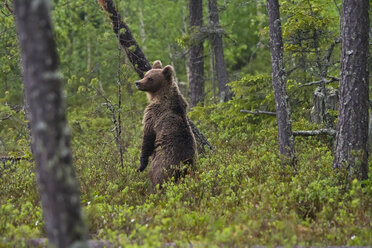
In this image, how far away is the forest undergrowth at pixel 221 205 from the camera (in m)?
5.21

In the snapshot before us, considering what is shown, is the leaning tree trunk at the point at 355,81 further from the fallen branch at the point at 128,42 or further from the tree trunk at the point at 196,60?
the tree trunk at the point at 196,60

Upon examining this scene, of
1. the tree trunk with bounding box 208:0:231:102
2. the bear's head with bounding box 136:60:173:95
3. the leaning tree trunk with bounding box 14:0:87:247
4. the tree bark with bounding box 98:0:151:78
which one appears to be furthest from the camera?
the tree trunk with bounding box 208:0:231:102

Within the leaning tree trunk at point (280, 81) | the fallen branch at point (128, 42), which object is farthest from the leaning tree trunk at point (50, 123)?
the fallen branch at point (128, 42)

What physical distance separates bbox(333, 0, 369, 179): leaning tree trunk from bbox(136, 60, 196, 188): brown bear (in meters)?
2.92

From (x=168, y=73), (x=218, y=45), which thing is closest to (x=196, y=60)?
(x=218, y=45)

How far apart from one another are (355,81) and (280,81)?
5.72ft

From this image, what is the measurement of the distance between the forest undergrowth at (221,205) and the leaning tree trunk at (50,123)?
1.50 meters

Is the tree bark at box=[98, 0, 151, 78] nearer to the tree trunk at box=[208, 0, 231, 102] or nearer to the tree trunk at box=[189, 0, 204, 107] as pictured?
the tree trunk at box=[208, 0, 231, 102]

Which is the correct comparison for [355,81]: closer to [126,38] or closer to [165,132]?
[165,132]

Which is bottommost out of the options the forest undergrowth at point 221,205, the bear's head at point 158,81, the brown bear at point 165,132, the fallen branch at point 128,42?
the forest undergrowth at point 221,205

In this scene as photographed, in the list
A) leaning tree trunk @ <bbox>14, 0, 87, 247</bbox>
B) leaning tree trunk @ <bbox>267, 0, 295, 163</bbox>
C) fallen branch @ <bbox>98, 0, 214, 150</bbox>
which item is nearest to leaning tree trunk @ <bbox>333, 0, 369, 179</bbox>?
leaning tree trunk @ <bbox>267, 0, 295, 163</bbox>

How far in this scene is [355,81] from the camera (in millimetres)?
6926

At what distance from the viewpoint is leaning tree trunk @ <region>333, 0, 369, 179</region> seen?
6.91m

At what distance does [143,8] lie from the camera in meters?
32.2
